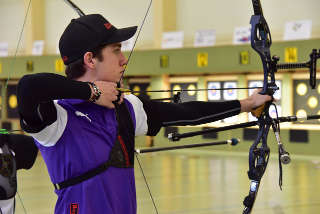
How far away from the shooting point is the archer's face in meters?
1.47

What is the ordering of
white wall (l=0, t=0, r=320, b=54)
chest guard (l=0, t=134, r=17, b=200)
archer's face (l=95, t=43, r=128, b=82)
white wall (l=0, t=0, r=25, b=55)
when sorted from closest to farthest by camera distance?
archer's face (l=95, t=43, r=128, b=82)
chest guard (l=0, t=134, r=17, b=200)
white wall (l=0, t=0, r=320, b=54)
white wall (l=0, t=0, r=25, b=55)

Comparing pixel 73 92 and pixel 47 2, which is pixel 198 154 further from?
pixel 73 92

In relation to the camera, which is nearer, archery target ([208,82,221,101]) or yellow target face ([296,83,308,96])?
yellow target face ([296,83,308,96])

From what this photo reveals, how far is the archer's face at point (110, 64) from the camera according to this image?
1.47 meters

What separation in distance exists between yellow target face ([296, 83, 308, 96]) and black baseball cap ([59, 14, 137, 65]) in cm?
855

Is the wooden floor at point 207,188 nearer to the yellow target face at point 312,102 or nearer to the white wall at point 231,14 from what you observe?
the yellow target face at point 312,102

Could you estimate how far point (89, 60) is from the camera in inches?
57.8

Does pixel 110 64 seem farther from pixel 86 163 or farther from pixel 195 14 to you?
pixel 195 14

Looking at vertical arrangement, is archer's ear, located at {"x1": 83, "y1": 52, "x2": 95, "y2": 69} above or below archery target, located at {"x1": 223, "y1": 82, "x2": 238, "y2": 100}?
above

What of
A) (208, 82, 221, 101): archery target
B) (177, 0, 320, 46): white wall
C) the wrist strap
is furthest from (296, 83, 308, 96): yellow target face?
the wrist strap

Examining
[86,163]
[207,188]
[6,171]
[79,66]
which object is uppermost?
[79,66]

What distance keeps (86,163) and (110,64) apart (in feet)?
1.02

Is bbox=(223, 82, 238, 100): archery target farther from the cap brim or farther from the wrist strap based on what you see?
the wrist strap

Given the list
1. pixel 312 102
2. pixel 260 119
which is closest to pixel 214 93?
pixel 312 102
